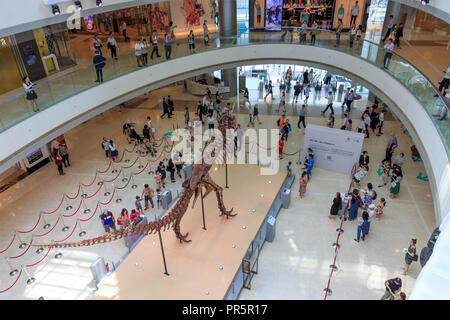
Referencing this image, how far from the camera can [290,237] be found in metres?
11.1

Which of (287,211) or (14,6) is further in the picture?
(287,211)

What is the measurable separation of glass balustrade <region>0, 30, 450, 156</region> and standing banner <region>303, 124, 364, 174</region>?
272 cm

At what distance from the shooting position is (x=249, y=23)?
22.0m

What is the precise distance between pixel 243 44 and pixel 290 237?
34.2 ft

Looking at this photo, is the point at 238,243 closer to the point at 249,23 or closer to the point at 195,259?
the point at 195,259

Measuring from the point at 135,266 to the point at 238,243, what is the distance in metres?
3.04

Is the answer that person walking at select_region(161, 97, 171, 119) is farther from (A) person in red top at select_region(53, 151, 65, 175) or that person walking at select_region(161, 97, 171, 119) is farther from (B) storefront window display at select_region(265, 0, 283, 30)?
(B) storefront window display at select_region(265, 0, 283, 30)

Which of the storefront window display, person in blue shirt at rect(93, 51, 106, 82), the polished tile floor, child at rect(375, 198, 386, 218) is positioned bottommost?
the polished tile floor

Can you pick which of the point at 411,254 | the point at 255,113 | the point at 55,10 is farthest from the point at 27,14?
the point at 411,254

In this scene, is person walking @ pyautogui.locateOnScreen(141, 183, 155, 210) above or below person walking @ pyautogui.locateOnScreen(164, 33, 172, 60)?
below

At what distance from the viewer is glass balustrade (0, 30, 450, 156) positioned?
9.63 meters

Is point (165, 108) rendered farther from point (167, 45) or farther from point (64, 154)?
point (64, 154)

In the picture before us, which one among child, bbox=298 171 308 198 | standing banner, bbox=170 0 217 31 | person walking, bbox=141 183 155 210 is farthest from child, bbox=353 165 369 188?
standing banner, bbox=170 0 217 31
